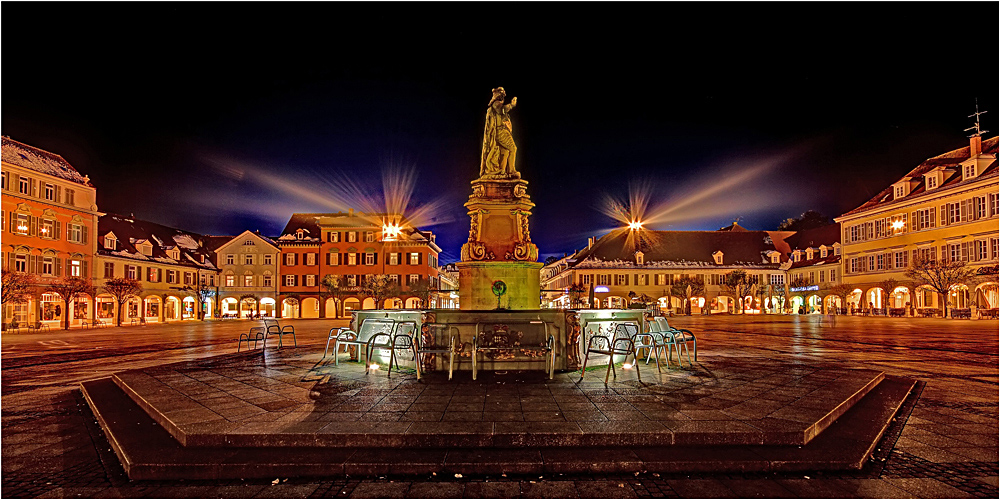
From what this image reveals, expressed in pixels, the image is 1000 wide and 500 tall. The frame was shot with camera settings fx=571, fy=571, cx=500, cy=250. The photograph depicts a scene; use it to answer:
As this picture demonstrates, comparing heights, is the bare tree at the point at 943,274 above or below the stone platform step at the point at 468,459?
above

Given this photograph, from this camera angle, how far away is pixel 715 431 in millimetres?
5344

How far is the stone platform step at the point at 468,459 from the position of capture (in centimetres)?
478

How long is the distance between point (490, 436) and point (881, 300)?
59542 millimetres

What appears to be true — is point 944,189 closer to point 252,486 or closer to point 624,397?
point 624,397

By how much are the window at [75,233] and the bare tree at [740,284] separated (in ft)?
202

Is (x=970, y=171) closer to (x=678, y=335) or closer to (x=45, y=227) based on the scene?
(x=678, y=335)

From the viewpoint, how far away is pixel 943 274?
4175 cm

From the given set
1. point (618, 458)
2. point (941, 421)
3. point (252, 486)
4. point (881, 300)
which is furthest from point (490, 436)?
point (881, 300)

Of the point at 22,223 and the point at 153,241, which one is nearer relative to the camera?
the point at 22,223

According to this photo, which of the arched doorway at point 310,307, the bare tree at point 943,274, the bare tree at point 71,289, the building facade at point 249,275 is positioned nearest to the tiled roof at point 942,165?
the bare tree at point 943,274

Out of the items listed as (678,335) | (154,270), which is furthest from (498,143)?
(154,270)

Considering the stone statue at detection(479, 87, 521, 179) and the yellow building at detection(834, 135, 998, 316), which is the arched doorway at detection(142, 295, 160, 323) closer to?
the stone statue at detection(479, 87, 521, 179)

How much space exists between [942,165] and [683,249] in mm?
28044

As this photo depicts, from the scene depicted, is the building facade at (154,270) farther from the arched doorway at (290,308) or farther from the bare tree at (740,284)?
the bare tree at (740,284)
